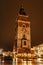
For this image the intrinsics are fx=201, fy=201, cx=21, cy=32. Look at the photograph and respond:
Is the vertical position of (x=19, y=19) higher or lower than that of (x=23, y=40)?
higher

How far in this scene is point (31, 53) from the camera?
31203 millimetres

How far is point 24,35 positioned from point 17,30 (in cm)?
151

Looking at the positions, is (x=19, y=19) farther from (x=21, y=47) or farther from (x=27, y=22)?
(x=21, y=47)

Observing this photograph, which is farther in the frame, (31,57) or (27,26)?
(27,26)

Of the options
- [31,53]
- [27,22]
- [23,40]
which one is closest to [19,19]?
[27,22]

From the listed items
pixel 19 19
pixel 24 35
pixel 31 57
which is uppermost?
pixel 19 19

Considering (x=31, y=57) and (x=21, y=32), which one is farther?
(x=21, y=32)

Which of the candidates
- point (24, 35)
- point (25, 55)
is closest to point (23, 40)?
point (24, 35)

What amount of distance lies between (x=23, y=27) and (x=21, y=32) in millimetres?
888

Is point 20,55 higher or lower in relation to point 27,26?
lower

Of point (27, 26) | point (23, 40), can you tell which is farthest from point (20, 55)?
point (27, 26)

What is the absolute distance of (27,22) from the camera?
Result: 33.2m

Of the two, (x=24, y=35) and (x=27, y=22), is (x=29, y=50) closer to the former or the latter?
(x=24, y=35)

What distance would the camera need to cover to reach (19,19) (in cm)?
3312
